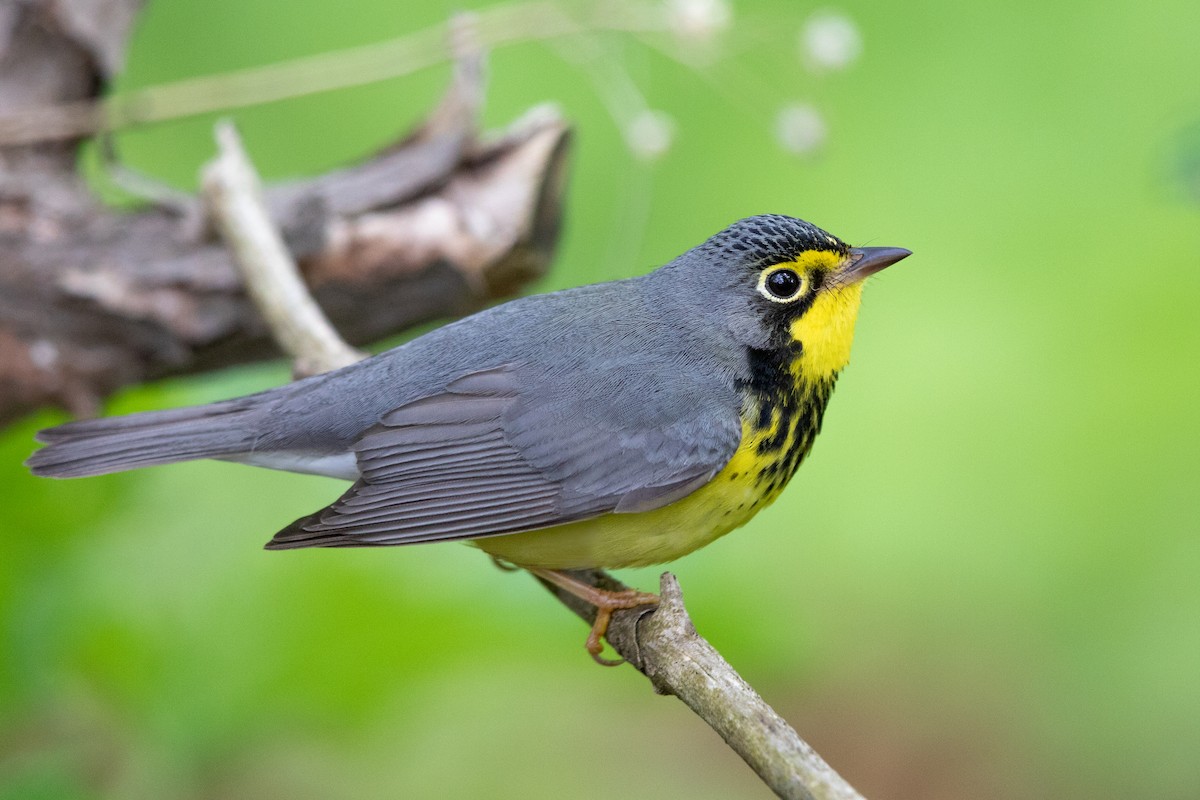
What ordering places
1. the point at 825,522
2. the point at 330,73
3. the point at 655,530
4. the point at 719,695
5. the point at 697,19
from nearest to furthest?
1. the point at 719,695
2. the point at 655,530
3. the point at 697,19
4. the point at 330,73
5. the point at 825,522

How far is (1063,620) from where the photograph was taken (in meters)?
5.62

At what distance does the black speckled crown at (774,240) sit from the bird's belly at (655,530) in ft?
1.93

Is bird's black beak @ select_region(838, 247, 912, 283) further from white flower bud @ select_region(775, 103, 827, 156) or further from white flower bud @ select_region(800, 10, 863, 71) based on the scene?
white flower bud @ select_region(800, 10, 863, 71)

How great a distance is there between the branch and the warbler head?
0.89m

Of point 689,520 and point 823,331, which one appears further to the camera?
point 823,331

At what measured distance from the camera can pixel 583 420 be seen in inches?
148

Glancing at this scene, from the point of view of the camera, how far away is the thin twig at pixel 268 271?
442 centimetres

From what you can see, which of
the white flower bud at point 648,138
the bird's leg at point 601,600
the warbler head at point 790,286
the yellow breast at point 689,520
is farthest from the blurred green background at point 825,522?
the warbler head at point 790,286

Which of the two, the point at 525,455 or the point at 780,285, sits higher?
the point at 780,285

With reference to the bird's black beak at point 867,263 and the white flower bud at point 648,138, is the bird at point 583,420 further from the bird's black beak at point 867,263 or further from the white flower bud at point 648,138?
the white flower bud at point 648,138

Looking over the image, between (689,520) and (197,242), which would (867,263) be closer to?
(689,520)

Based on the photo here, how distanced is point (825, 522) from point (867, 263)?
250 centimetres

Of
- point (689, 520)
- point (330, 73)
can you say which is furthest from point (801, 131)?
point (330, 73)

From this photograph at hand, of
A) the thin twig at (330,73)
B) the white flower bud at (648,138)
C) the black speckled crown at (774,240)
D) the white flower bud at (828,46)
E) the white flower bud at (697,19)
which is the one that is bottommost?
the black speckled crown at (774,240)
